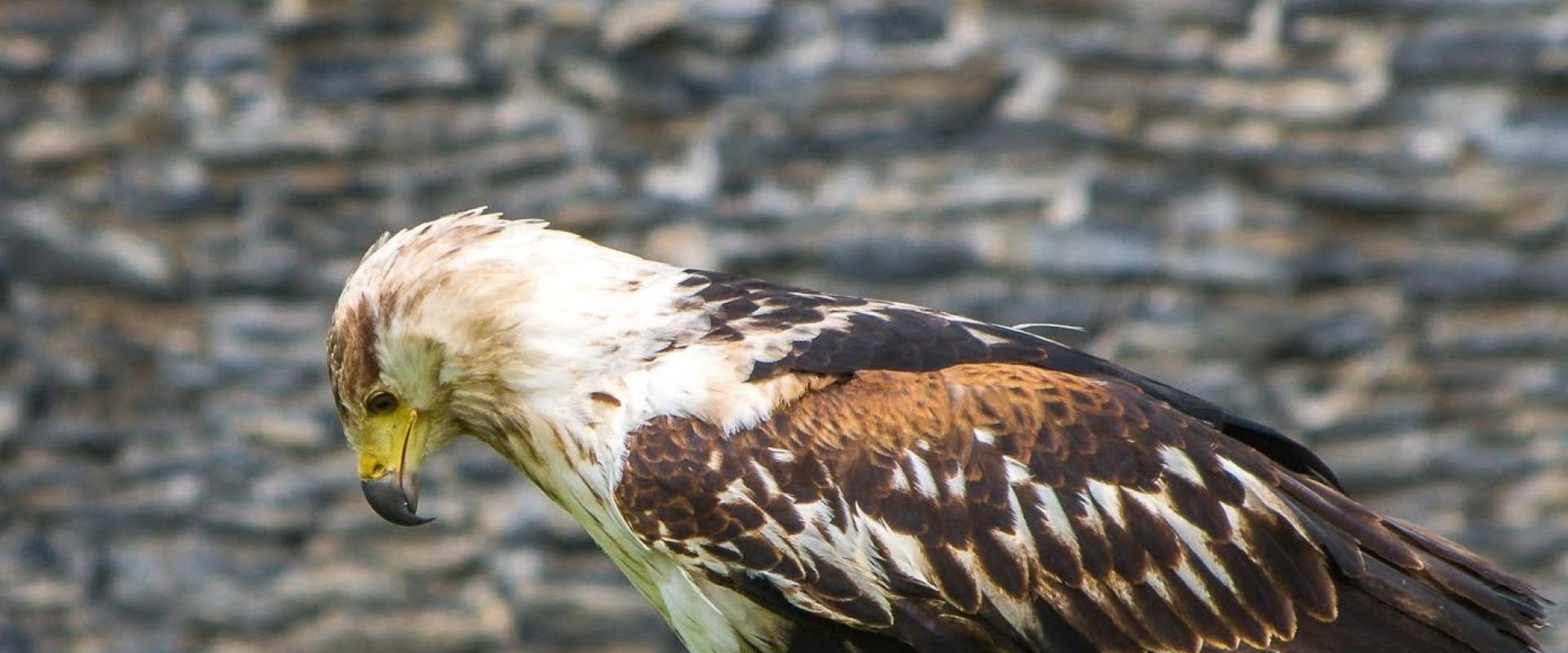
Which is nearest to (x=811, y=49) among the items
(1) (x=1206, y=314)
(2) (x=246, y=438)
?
(1) (x=1206, y=314)

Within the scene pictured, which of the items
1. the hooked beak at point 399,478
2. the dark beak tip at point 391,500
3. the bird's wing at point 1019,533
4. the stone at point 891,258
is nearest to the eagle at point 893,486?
the bird's wing at point 1019,533


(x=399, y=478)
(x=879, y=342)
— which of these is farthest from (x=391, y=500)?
(x=879, y=342)

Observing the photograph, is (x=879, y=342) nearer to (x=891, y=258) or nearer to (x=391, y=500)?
(x=391, y=500)

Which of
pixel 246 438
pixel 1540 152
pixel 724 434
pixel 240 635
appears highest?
pixel 1540 152

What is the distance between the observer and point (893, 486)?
427 cm

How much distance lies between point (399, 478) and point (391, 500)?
0.19 ft

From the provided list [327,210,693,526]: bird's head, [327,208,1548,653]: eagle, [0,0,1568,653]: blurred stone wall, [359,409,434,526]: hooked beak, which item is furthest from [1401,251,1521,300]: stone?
[359,409,434,526]: hooked beak

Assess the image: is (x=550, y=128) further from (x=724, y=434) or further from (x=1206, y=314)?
(x=724, y=434)

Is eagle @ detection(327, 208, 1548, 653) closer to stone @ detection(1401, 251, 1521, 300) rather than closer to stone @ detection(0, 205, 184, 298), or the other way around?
stone @ detection(1401, 251, 1521, 300)

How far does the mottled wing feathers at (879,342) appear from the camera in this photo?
14.5 ft

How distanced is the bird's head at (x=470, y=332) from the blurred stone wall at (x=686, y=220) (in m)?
3.55

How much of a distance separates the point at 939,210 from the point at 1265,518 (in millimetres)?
3917

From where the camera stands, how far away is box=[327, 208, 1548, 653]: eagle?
423cm

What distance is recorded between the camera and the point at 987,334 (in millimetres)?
4641
